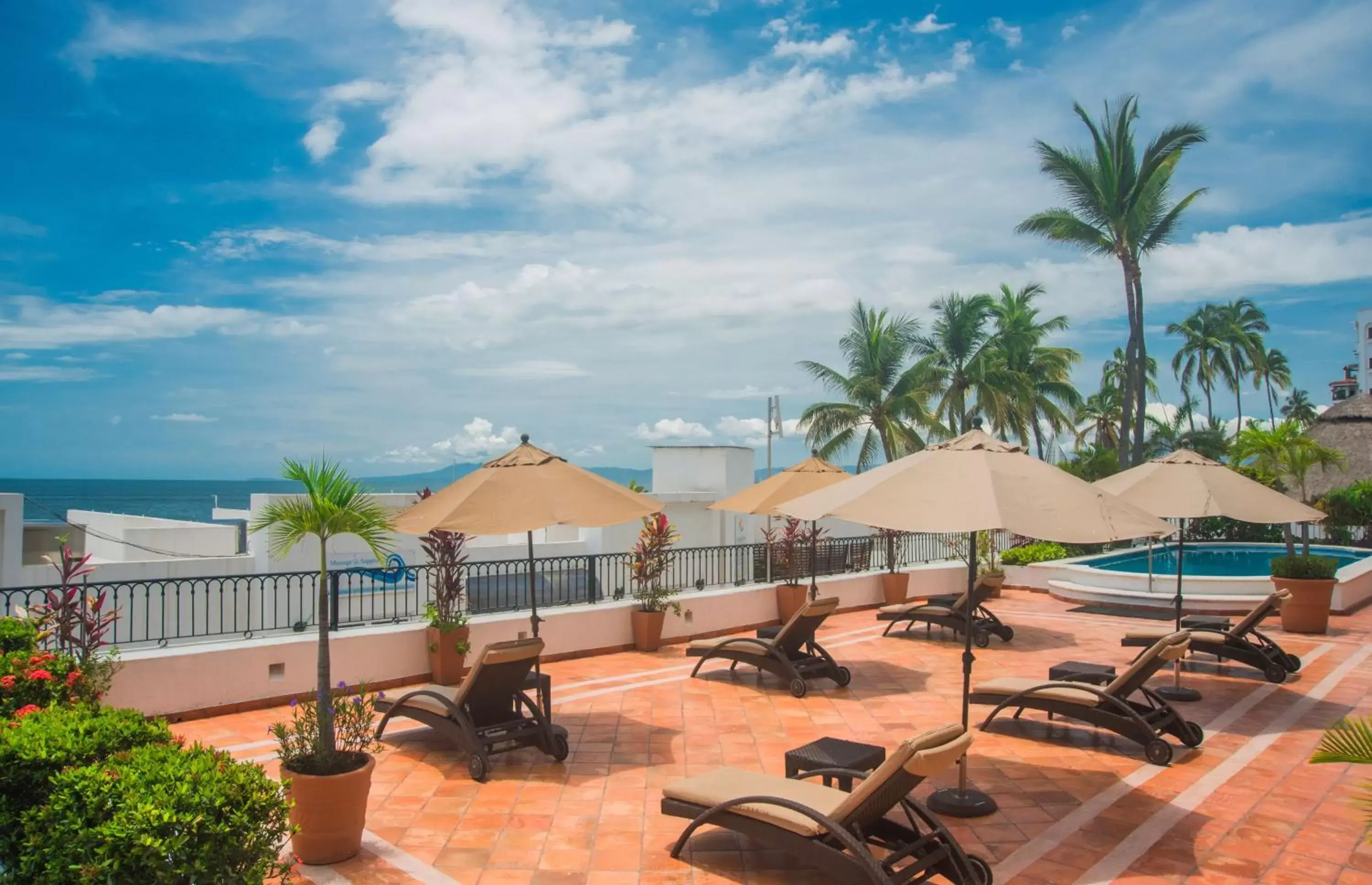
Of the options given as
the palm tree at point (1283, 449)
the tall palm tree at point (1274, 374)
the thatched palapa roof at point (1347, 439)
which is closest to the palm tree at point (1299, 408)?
the tall palm tree at point (1274, 374)

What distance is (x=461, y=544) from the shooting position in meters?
9.96

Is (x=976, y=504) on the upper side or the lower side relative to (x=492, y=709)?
upper

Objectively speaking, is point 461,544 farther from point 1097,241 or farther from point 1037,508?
point 1097,241

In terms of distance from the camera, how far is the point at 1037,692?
24.7 feet

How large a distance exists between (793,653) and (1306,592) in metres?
8.37

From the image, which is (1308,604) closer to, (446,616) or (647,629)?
(647,629)

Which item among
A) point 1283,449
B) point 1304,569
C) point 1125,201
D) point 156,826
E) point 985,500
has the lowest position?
point 1304,569

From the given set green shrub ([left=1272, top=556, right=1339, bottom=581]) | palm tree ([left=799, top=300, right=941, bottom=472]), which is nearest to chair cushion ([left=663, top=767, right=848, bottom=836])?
green shrub ([left=1272, top=556, right=1339, bottom=581])

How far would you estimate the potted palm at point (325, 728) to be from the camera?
485 cm

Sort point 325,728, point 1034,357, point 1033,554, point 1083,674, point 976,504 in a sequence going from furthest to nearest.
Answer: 1. point 1034,357
2. point 1033,554
3. point 1083,674
4. point 976,504
5. point 325,728

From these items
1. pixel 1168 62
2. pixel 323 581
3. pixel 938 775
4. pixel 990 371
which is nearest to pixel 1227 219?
pixel 990 371

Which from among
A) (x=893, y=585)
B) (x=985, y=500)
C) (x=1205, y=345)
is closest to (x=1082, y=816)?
(x=985, y=500)

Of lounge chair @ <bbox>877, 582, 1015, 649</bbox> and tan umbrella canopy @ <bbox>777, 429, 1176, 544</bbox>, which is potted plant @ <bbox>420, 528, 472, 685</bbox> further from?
lounge chair @ <bbox>877, 582, 1015, 649</bbox>

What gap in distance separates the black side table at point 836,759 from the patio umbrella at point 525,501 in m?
2.09
